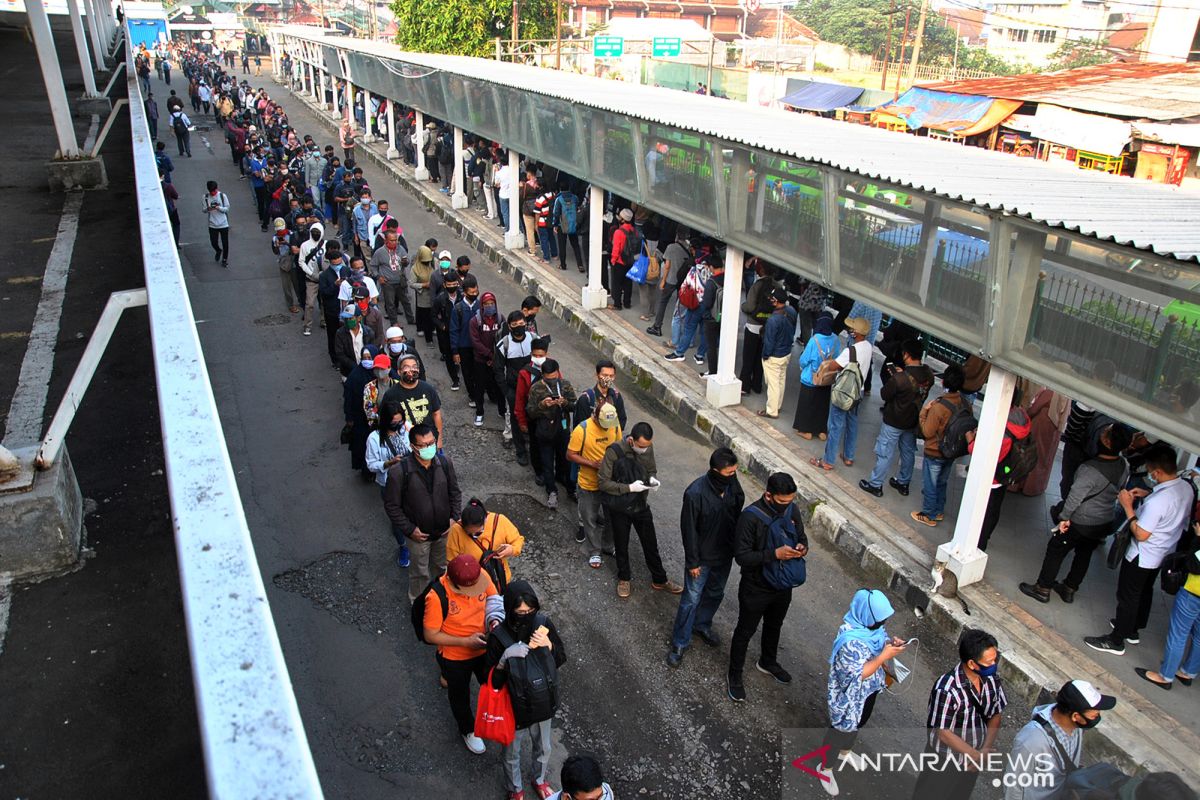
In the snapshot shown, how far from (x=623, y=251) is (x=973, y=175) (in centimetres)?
583

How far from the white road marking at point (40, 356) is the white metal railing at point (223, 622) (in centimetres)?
224

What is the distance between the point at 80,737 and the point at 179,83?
48071mm

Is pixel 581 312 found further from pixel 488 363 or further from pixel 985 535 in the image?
pixel 985 535

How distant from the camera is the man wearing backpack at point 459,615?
4539 mm

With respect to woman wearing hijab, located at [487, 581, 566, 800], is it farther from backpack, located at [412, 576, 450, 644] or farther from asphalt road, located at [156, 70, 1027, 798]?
asphalt road, located at [156, 70, 1027, 798]

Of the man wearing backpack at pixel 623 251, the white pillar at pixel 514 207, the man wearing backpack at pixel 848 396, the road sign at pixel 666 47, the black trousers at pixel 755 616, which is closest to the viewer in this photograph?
the black trousers at pixel 755 616

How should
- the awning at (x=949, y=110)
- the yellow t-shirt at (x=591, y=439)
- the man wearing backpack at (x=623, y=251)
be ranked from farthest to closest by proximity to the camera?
the awning at (x=949, y=110) → the man wearing backpack at (x=623, y=251) → the yellow t-shirt at (x=591, y=439)

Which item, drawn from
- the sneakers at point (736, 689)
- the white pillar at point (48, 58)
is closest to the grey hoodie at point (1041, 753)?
the sneakers at point (736, 689)

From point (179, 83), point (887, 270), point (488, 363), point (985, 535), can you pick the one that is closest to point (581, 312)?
point (488, 363)

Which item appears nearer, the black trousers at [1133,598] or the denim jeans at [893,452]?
the black trousers at [1133,598]

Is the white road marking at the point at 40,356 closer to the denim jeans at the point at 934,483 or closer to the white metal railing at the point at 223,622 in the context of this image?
the white metal railing at the point at 223,622

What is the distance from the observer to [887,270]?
7.05 m

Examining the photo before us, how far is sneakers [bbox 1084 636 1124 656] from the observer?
5.81 meters

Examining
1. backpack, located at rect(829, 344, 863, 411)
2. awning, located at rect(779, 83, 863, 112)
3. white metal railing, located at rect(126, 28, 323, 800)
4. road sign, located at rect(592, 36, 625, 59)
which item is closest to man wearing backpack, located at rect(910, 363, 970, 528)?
backpack, located at rect(829, 344, 863, 411)
